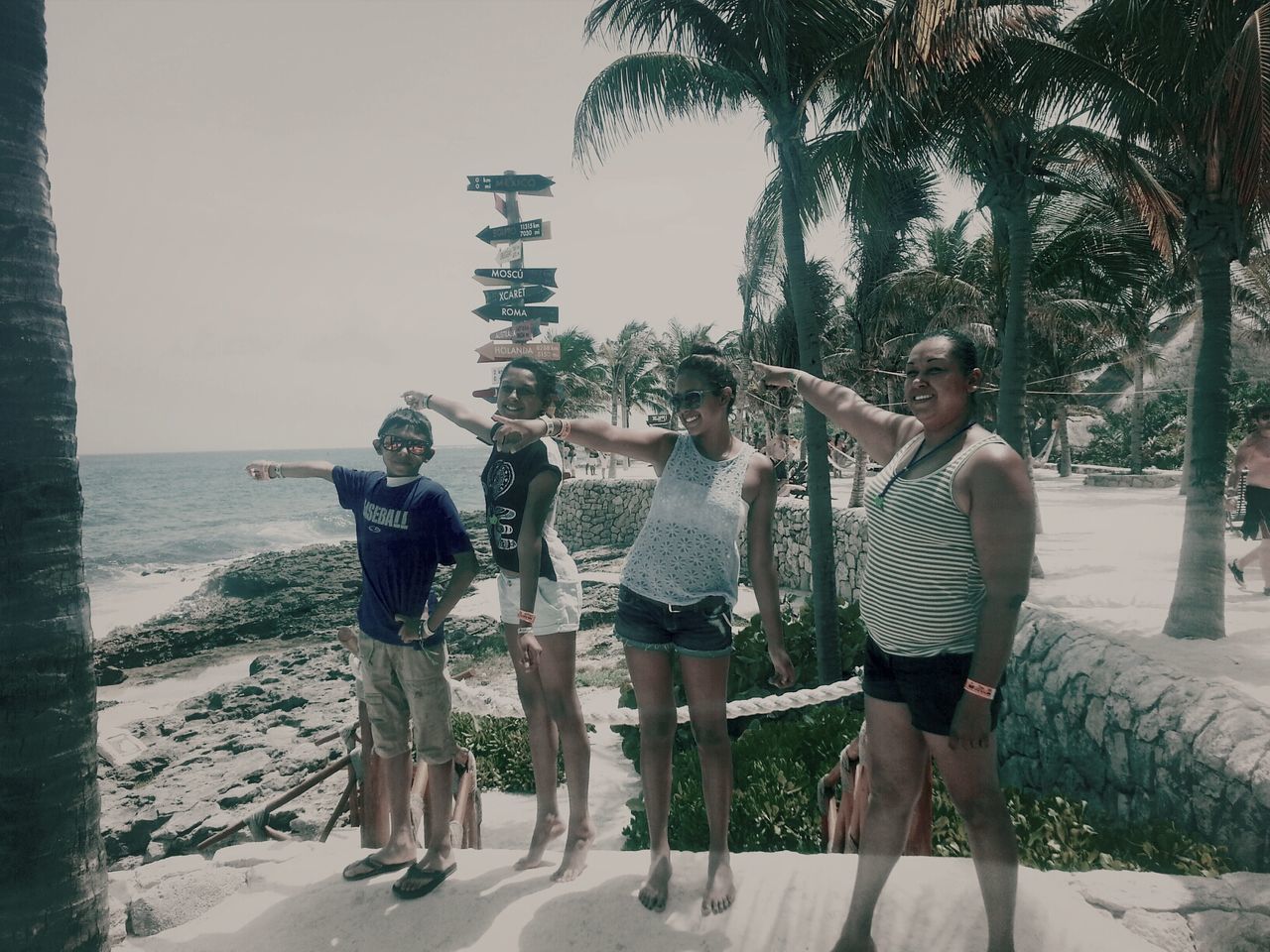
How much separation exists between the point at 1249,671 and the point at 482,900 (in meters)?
5.93

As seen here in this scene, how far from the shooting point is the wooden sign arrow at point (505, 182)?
818cm

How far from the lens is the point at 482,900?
2775mm

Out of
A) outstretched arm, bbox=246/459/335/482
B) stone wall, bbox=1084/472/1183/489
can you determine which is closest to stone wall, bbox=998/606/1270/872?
outstretched arm, bbox=246/459/335/482

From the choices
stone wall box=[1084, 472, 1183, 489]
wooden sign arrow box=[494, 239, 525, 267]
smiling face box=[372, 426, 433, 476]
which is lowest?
stone wall box=[1084, 472, 1183, 489]

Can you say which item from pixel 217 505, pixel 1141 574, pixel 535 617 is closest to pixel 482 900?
pixel 535 617

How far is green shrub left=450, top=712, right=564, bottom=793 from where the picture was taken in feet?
25.1

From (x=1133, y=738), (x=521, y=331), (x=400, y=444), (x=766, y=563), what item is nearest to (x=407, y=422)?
(x=400, y=444)

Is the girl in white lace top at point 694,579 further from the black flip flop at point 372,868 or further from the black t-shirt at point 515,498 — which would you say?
the black flip flop at point 372,868

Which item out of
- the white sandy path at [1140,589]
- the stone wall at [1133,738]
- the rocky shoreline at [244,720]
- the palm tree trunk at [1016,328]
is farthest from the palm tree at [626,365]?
the stone wall at [1133,738]

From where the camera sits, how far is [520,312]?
302 inches

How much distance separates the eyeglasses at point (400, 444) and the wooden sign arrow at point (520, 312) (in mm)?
4649

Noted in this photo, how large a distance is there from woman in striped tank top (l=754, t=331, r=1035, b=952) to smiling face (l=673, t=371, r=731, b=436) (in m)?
0.66

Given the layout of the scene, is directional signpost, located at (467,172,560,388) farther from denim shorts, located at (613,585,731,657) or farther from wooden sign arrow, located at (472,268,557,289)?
denim shorts, located at (613,585,731,657)

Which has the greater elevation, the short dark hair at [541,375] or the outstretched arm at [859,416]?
the short dark hair at [541,375]
